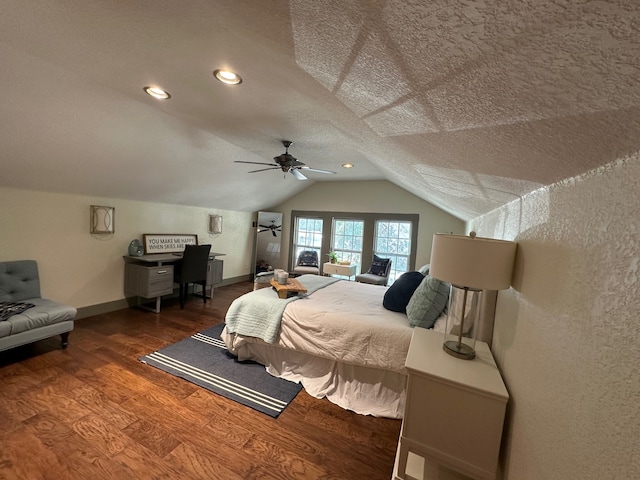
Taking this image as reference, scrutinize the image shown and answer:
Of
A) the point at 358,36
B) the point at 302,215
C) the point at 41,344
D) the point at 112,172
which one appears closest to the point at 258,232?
the point at 302,215

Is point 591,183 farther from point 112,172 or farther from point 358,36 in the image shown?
point 112,172

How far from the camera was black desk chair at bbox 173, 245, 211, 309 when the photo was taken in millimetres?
4199

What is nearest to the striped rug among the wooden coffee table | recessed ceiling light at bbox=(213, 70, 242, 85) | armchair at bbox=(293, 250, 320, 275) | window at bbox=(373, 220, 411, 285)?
the wooden coffee table

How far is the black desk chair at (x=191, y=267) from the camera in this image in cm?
420

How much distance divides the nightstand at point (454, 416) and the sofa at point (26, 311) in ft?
10.8

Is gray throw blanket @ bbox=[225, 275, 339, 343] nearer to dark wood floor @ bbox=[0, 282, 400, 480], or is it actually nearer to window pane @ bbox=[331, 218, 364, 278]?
dark wood floor @ bbox=[0, 282, 400, 480]

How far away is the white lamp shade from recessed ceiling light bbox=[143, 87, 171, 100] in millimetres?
2326

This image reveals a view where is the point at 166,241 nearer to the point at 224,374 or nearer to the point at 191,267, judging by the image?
the point at 191,267

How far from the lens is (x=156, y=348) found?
2977mm

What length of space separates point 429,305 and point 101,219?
4257 millimetres

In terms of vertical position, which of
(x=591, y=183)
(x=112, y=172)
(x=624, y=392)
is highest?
(x=112, y=172)

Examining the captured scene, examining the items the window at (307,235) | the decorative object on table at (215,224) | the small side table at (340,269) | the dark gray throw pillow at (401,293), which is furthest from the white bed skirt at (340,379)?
the window at (307,235)

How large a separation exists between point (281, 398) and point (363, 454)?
0.77 meters

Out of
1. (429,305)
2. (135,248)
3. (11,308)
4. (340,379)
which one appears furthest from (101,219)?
Answer: (429,305)
